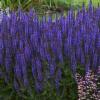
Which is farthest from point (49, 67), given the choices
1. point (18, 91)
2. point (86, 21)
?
point (86, 21)

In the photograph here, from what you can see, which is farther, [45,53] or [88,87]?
[45,53]

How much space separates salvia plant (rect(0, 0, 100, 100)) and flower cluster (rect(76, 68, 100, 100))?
85 mm

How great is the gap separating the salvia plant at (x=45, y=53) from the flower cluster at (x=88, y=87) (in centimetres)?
9

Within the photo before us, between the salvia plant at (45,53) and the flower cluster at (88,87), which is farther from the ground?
the salvia plant at (45,53)

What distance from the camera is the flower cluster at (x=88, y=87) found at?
359 cm

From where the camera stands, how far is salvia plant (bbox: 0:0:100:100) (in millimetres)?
3670

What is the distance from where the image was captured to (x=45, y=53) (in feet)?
12.2

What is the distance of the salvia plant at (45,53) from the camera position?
144 inches

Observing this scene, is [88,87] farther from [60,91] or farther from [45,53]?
[45,53]

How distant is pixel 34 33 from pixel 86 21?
0.57m

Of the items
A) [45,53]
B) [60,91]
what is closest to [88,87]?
[60,91]

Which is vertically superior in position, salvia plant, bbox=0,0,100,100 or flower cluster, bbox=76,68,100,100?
salvia plant, bbox=0,0,100,100

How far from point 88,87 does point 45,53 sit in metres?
0.47

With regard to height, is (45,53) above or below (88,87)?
above
